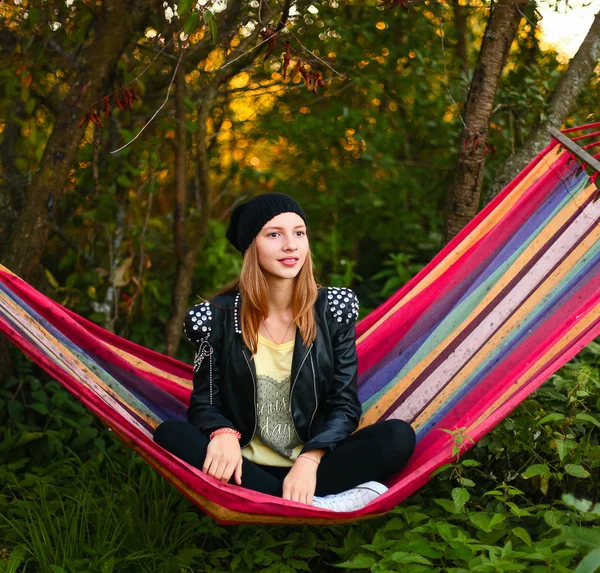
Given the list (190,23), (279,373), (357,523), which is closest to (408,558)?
(357,523)

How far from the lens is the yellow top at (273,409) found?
6.60ft

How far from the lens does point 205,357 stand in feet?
6.64

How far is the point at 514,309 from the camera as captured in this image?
2197 millimetres

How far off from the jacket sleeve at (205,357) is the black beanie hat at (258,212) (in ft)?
0.68

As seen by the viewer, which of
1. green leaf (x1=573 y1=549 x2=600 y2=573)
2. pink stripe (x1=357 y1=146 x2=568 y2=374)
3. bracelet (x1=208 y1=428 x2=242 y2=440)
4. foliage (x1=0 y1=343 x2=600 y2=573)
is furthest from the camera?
pink stripe (x1=357 y1=146 x2=568 y2=374)

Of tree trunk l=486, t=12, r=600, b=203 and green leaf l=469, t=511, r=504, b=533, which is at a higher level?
tree trunk l=486, t=12, r=600, b=203

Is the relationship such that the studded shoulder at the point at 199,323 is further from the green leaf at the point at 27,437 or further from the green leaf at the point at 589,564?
the green leaf at the point at 589,564

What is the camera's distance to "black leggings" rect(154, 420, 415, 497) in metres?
1.88

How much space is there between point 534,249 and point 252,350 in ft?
2.96

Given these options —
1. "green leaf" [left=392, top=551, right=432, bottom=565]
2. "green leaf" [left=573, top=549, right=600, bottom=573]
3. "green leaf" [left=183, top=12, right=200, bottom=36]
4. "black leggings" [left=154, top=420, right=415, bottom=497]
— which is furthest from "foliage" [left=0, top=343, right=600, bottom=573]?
"green leaf" [left=183, top=12, right=200, bottom=36]

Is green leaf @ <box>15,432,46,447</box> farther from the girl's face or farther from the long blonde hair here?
the girl's face

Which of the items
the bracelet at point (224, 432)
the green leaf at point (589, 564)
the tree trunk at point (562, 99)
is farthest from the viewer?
the tree trunk at point (562, 99)

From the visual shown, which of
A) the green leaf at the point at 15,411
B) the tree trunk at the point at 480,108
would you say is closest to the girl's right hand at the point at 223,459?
the green leaf at the point at 15,411

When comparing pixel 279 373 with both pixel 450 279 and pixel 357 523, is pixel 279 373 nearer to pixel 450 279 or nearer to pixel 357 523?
pixel 357 523
